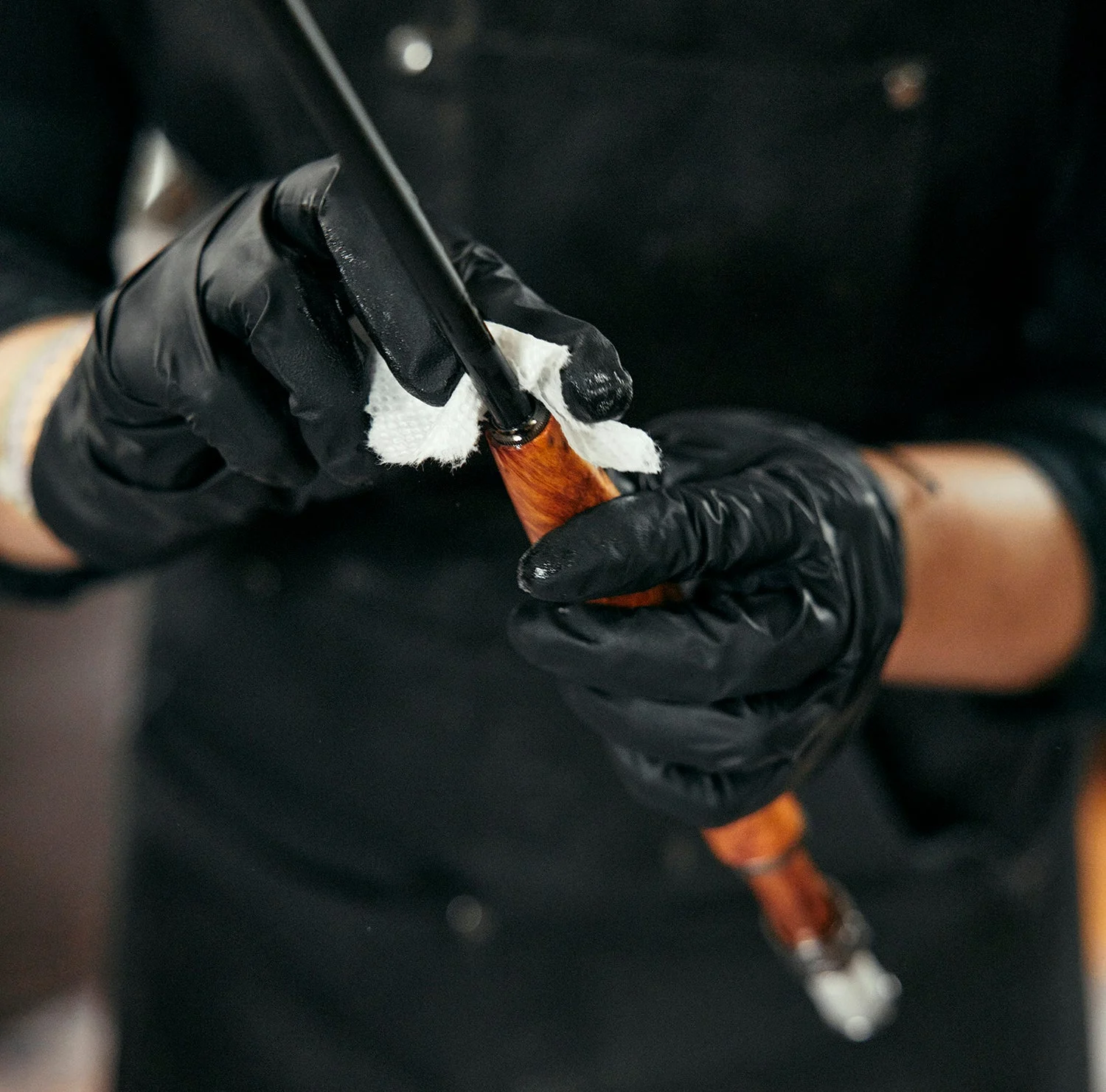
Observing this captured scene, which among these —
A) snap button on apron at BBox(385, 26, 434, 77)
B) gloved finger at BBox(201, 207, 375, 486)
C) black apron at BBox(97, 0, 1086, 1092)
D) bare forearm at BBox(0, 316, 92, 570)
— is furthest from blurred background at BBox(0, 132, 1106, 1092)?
gloved finger at BBox(201, 207, 375, 486)

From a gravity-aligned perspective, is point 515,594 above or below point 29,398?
below

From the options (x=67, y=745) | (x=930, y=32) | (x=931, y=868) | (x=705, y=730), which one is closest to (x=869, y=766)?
(x=931, y=868)

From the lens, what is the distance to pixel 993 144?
597mm

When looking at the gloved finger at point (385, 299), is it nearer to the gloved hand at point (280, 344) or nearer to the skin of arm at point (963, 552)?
the gloved hand at point (280, 344)

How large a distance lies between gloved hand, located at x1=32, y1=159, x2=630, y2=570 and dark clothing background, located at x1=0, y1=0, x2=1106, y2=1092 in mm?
199

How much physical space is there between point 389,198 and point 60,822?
51.0 inches

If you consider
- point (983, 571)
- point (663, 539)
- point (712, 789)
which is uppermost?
point (663, 539)

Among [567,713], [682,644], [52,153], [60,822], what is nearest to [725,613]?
[682,644]

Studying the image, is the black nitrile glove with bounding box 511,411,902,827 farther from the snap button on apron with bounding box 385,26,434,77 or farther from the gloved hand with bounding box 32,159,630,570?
the snap button on apron with bounding box 385,26,434,77

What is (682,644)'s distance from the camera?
376mm

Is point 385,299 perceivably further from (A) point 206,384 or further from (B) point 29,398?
(B) point 29,398

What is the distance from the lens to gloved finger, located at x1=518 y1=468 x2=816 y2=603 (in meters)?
0.34

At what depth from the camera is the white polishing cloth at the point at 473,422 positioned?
0.32 m

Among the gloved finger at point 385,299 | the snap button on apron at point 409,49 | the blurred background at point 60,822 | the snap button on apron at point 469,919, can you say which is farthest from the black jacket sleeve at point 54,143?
the blurred background at point 60,822
